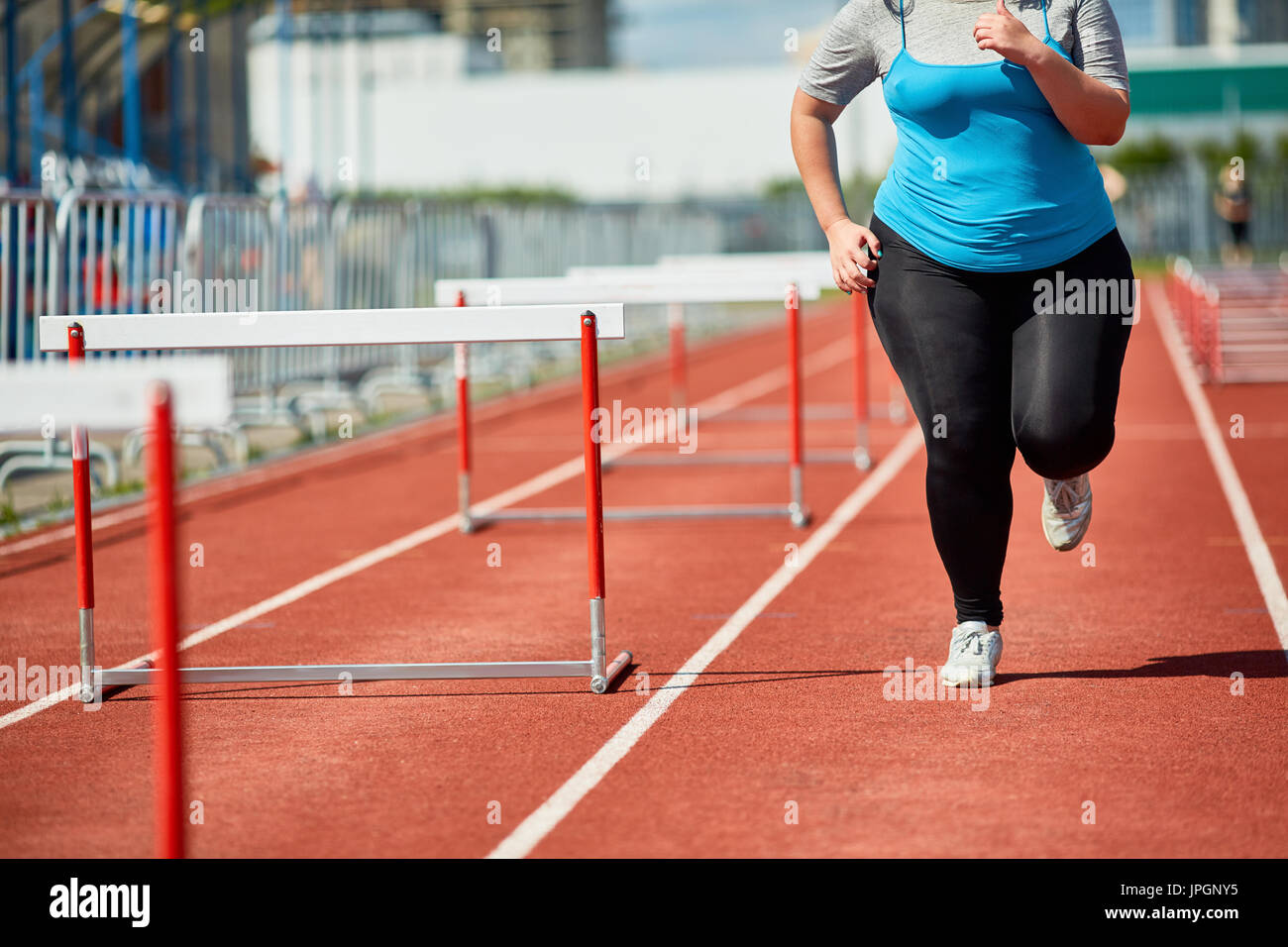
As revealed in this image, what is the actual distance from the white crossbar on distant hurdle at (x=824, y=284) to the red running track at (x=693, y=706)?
1329 millimetres

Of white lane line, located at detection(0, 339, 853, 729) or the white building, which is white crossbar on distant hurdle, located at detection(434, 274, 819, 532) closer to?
white lane line, located at detection(0, 339, 853, 729)

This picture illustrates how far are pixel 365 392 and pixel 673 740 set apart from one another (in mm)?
11361

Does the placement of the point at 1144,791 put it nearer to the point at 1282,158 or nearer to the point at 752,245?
the point at 752,245

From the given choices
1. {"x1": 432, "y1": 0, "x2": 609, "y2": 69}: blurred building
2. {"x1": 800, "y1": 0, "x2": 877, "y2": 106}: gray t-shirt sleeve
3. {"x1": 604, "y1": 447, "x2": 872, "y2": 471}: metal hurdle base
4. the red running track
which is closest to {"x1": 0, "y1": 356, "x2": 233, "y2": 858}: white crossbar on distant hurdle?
the red running track

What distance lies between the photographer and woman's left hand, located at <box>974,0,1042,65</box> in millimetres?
3893

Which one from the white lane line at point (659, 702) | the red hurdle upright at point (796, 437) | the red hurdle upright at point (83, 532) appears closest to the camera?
the white lane line at point (659, 702)

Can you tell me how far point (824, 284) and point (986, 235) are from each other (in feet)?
11.6

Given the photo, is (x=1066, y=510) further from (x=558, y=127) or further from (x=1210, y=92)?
(x=558, y=127)

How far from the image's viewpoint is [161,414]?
108 inches

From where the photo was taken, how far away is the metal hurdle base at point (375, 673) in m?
4.91

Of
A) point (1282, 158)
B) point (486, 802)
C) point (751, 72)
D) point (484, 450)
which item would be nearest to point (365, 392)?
point (484, 450)

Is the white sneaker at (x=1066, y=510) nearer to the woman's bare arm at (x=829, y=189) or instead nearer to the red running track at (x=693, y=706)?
the red running track at (x=693, y=706)

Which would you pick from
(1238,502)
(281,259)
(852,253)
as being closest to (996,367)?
(852,253)

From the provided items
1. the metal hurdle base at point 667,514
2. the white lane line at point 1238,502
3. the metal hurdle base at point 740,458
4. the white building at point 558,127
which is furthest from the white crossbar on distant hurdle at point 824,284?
the white building at point 558,127
